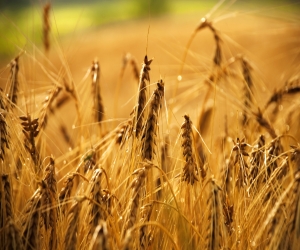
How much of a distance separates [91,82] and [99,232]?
60 centimetres

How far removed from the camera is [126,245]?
54 cm

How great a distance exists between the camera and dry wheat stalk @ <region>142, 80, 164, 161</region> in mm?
724

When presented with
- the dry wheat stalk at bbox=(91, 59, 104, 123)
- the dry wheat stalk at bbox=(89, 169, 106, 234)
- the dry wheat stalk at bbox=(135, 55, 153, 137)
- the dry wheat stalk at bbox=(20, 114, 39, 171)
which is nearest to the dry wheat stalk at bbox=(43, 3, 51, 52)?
the dry wheat stalk at bbox=(91, 59, 104, 123)

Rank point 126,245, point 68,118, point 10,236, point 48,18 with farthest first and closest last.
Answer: point 68,118, point 48,18, point 10,236, point 126,245

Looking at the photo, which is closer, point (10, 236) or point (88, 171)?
point (10, 236)

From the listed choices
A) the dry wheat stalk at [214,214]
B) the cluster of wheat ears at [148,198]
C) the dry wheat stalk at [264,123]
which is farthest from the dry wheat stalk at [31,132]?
the dry wheat stalk at [264,123]

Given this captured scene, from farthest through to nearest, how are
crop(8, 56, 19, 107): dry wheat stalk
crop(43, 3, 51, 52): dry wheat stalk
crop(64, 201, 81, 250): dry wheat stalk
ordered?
crop(43, 3, 51, 52): dry wheat stalk → crop(8, 56, 19, 107): dry wheat stalk → crop(64, 201, 81, 250): dry wheat stalk

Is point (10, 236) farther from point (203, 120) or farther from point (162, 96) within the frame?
point (203, 120)

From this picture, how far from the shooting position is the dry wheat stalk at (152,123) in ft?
2.38

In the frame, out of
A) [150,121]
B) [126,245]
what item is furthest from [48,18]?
[126,245]

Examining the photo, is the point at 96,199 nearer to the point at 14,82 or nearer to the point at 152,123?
the point at 152,123

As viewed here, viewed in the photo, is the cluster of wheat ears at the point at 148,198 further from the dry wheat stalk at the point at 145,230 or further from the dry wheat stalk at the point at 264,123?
the dry wheat stalk at the point at 264,123

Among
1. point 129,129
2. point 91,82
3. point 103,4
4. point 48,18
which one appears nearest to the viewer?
point 129,129

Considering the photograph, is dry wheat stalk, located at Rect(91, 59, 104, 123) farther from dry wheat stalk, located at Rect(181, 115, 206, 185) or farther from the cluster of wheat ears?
dry wheat stalk, located at Rect(181, 115, 206, 185)
